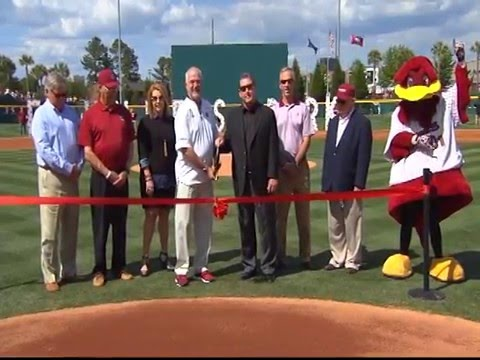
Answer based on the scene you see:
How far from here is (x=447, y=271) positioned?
676 centimetres

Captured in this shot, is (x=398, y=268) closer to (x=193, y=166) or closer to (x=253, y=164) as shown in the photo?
(x=253, y=164)

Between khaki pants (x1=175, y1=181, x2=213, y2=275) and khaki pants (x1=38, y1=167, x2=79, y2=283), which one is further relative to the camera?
khaki pants (x1=175, y1=181, x2=213, y2=275)

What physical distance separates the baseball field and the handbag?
2.95ft

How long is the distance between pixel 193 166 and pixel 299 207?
136 centimetres

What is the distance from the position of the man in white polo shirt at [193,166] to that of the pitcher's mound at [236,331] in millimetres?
773

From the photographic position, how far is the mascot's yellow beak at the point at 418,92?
21.4ft

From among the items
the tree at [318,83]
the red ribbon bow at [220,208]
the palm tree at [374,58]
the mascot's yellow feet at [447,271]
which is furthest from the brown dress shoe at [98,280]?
the palm tree at [374,58]

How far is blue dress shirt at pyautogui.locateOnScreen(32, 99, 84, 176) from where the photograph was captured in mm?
6527

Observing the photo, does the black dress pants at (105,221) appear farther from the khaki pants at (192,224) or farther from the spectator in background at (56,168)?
the khaki pants at (192,224)

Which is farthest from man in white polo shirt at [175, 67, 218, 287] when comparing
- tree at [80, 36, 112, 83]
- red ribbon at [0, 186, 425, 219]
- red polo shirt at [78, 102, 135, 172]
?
tree at [80, 36, 112, 83]

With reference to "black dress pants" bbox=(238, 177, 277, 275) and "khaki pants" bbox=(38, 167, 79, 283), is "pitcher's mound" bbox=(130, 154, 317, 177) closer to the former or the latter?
"black dress pants" bbox=(238, 177, 277, 275)

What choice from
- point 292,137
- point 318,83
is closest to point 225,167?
point 292,137

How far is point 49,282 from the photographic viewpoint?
6801mm

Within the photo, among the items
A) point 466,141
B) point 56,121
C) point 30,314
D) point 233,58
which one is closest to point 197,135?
point 56,121
